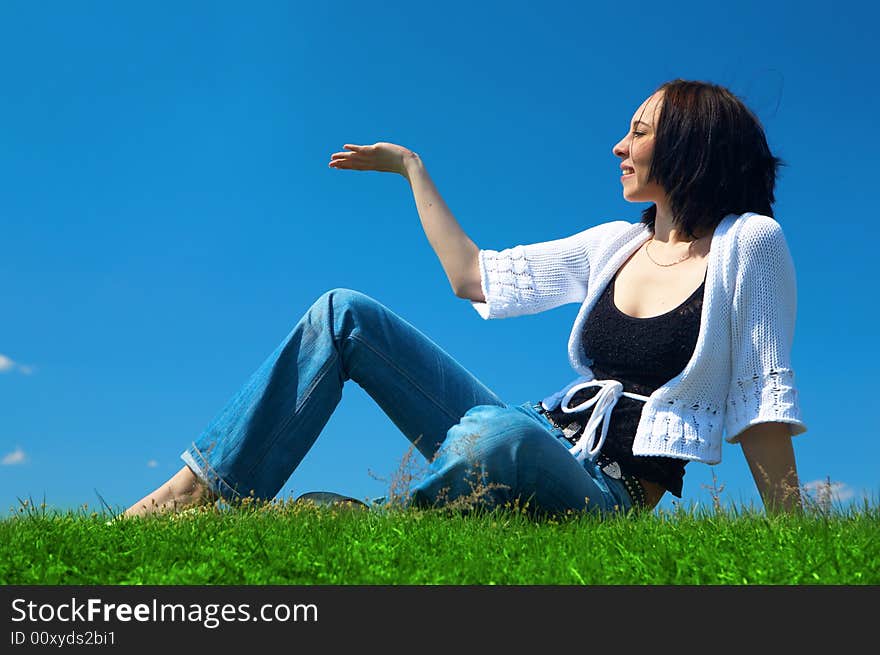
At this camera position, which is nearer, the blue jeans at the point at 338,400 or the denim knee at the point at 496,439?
the denim knee at the point at 496,439

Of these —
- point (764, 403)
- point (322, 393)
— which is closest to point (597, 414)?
point (764, 403)

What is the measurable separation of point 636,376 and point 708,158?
134cm

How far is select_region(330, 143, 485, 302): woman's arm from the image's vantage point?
5.59m

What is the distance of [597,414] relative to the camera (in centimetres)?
477

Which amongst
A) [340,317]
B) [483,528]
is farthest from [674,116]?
[483,528]

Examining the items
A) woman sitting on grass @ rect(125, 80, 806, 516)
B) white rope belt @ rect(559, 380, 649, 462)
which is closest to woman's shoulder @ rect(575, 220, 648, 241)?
woman sitting on grass @ rect(125, 80, 806, 516)

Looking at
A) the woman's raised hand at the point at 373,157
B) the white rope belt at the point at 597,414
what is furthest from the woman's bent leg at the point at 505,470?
the woman's raised hand at the point at 373,157

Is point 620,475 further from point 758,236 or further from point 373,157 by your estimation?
point 373,157

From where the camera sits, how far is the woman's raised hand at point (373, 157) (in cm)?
567

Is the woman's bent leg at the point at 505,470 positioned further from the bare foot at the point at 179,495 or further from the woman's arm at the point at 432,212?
the woman's arm at the point at 432,212

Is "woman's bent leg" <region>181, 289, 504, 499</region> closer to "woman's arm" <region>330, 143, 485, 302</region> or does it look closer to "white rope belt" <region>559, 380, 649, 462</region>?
"white rope belt" <region>559, 380, 649, 462</region>

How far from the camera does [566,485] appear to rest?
436 centimetres

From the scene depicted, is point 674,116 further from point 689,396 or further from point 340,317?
point 340,317
